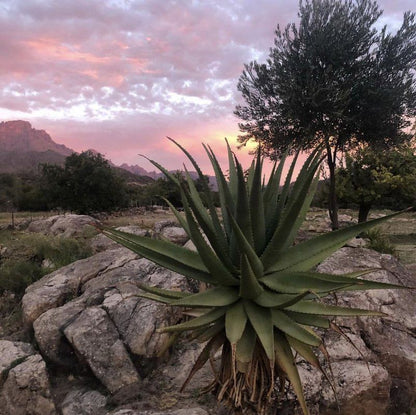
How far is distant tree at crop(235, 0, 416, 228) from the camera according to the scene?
14.6 m

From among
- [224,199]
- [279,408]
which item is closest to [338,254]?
[279,408]

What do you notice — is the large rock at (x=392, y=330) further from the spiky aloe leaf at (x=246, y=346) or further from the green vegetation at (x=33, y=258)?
the green vegetation at (x=33, y=258)

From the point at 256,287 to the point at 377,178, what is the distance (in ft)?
64.2

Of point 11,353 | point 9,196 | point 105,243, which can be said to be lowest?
point 9,196

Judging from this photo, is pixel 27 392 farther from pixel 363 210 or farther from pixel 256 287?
A: pixel 363 210

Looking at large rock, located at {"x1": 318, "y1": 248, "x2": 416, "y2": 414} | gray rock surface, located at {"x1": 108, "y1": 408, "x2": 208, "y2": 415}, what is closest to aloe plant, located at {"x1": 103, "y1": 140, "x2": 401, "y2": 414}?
gray rock surface, located at {"x1": 108, "y1": 408, "x2": 208, "y2": 415}

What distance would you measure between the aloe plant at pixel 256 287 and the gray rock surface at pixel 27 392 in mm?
3190

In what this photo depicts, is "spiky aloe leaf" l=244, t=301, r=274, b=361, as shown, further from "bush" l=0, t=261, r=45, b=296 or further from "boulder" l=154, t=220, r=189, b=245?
"bush" l=0, t=261, r=45, b=296

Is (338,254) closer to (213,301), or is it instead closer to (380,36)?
(213,301)

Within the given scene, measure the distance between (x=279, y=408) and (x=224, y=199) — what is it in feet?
8.28

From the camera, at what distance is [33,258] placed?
10.4 m

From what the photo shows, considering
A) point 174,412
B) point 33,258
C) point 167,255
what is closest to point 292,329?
point 167,255

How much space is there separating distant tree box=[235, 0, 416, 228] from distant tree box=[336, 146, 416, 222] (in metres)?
4.32

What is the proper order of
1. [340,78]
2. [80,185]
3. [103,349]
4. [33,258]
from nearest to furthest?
[103,349]
[33,258]
[340,78]
[80,185]
